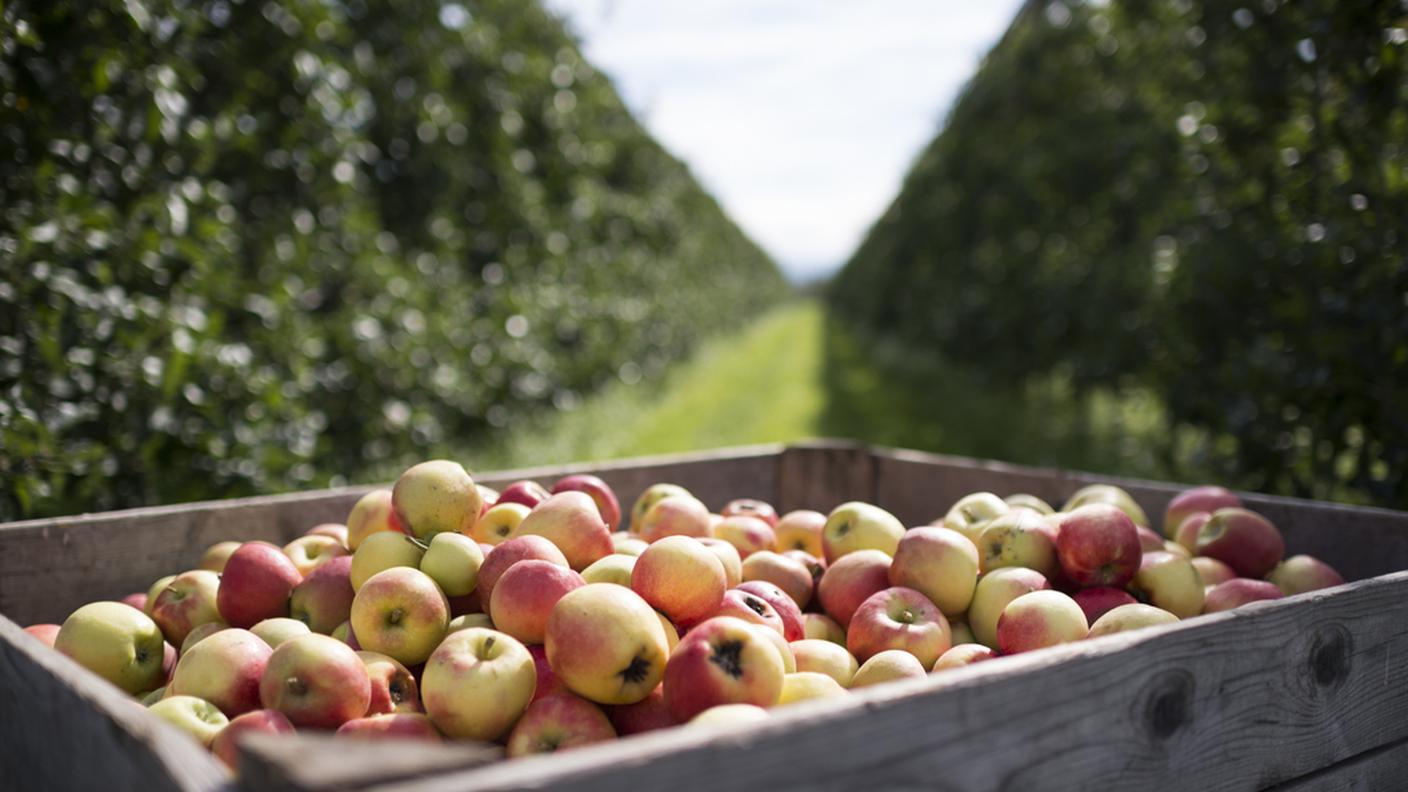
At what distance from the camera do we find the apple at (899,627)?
1938mm

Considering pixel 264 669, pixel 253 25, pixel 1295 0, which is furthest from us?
pixel 253 25

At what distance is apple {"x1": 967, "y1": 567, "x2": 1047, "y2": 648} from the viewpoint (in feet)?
6.91

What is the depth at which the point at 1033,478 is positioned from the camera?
10.2 feet

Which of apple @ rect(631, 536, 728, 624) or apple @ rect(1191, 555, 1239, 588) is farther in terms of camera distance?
apple @ rect(1191, 555, 1239, 588)

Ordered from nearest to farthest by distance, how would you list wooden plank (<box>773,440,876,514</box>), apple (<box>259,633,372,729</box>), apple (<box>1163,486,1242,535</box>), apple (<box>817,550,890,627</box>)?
apple (<box>259,633,372,729</box>) → apple (<box>817,550,890,627</box>) → apple (<box>1163,486,1242,535</box>) → wooden plank (<box>773,440,876,514</box>)

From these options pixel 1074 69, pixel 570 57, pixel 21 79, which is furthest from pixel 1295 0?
pixel 570 57

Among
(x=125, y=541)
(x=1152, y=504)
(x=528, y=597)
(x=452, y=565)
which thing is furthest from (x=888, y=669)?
(x=125, y=541)

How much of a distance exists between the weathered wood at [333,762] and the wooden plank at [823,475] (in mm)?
2489

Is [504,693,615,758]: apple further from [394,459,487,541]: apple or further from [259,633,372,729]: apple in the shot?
[394,459,487,541]: apple

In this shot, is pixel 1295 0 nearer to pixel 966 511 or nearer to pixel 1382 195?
pixel 1382 195

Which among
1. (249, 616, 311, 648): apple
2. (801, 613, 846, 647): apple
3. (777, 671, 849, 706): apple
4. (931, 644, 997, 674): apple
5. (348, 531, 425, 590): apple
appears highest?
(348, 531, 425, 590): apple

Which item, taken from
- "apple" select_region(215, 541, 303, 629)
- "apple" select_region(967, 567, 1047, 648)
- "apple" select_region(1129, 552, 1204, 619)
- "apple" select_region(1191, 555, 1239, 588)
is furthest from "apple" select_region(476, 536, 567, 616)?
"apple" select_region(1191, 555, 1239, 588)

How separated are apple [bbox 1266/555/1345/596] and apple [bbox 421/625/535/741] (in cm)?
176

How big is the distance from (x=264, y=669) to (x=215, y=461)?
105 inches
